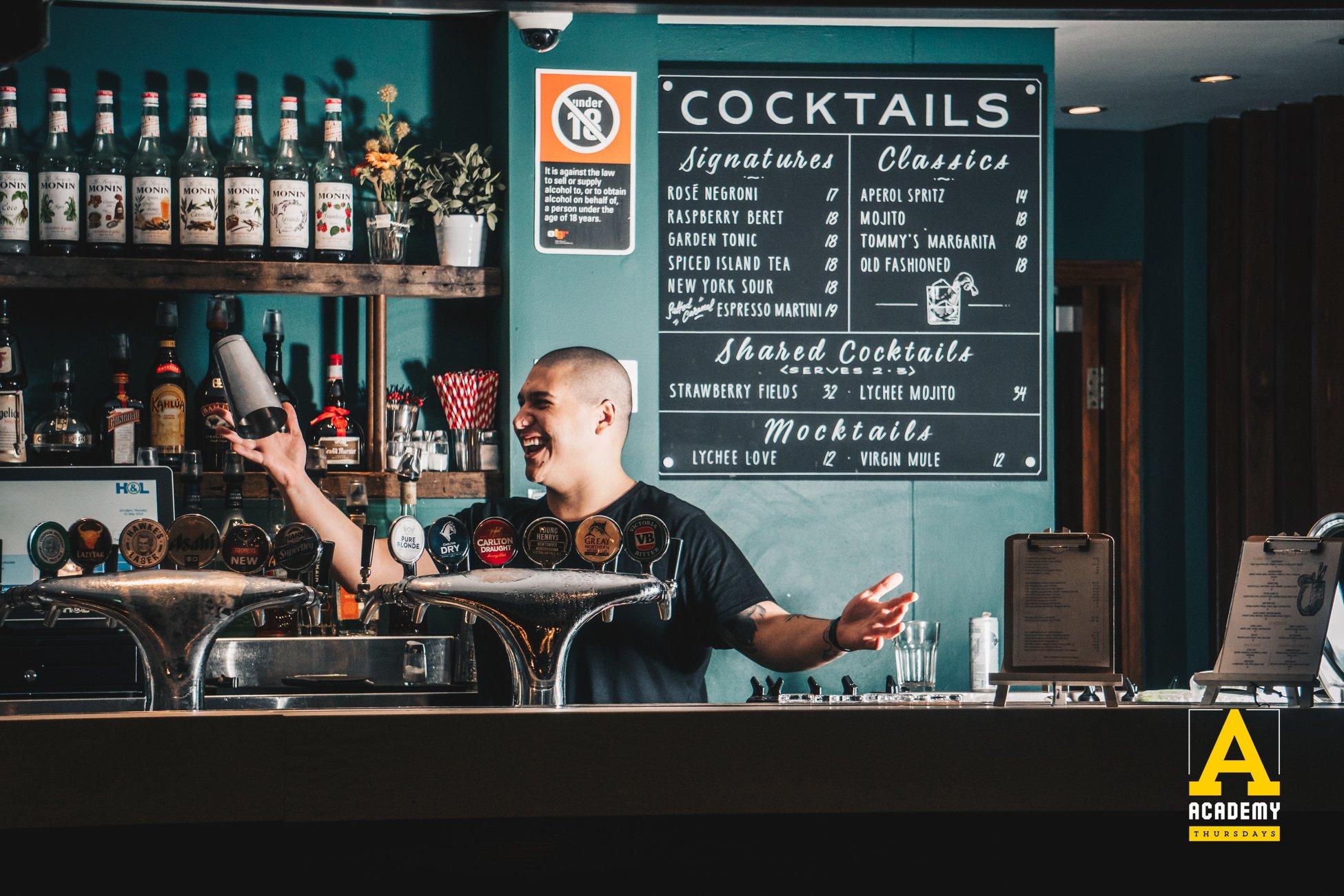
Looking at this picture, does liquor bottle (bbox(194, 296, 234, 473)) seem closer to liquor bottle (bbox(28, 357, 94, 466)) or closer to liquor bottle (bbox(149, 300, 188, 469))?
liquor bottle (bbox(149, 300, 188, 469))

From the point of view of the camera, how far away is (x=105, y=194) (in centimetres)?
302

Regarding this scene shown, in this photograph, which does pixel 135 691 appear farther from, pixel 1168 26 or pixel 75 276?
pixel 1168 26

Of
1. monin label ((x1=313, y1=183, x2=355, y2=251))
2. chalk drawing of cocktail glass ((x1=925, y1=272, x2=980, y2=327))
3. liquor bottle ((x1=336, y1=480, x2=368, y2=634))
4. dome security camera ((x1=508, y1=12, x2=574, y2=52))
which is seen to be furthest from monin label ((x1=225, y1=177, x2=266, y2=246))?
chalk drawing of cocktail glass ((x1=925, y1=272, x2=980, y2=327))

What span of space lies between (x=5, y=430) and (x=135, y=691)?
2.32ft

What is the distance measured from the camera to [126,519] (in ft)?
9.43

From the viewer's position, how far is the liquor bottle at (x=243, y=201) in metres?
3.04

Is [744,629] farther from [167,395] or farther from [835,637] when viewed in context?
[167,395]

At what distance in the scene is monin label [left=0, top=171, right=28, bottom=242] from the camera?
9.78ft

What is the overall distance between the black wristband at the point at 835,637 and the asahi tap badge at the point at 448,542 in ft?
1.49

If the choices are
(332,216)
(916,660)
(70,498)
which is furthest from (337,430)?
(916,660)

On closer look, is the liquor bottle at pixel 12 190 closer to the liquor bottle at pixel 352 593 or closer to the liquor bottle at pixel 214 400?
the liquor bottle at pixel 214 400

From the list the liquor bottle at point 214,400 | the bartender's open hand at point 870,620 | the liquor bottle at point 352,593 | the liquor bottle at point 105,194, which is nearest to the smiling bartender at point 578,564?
the bartender's open hand at point 870,620

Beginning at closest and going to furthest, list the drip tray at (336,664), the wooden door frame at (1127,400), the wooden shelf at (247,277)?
the drip tray at (336,664), the wooden shelf at (247,277), the wooden door frame at (1127,400)

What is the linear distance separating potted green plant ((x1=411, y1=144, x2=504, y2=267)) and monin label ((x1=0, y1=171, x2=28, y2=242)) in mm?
840
